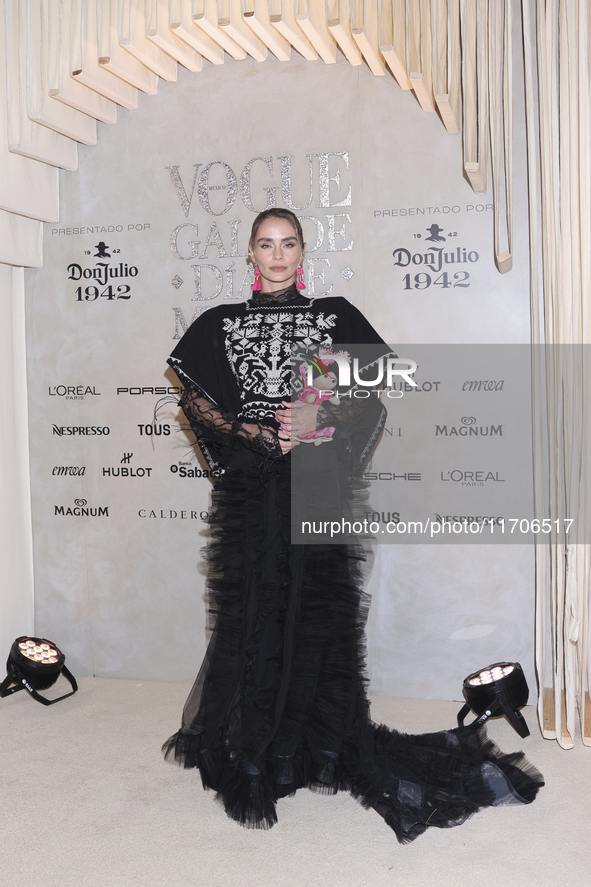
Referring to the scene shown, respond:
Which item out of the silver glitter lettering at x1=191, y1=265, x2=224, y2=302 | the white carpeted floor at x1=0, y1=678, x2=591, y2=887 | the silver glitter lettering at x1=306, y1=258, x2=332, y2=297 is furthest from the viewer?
the silver glitter lettering at x1=191, y1=265, x2=224, y2=302

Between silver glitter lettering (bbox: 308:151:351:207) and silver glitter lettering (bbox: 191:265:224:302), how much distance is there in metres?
0.56

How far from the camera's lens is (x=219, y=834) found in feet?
7.38

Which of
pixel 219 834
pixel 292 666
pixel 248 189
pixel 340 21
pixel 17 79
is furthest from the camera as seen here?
pixel 248 189

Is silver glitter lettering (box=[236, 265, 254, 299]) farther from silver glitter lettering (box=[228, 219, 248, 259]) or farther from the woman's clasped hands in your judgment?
the woman's clasped hands

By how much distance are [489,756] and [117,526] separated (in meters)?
1.96

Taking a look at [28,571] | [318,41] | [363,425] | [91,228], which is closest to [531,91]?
[318,41]

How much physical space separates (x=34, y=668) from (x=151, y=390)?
1326 mm

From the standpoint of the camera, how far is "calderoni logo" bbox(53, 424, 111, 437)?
141 inches

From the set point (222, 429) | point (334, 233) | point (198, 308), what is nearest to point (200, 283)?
point (198, 308)

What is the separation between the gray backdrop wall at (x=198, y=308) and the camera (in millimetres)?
3211

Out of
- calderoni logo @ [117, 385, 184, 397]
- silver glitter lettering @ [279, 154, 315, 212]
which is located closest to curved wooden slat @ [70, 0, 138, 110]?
silver glitter lettering @ [279, 154, 315, 212]

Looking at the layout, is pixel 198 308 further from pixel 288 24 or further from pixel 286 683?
pixel 286 683

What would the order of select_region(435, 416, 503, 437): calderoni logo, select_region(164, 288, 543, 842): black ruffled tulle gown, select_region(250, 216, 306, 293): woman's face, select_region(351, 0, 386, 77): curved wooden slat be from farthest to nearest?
1. select_region(435, 416, 503, 437): calderoni logo
2. select_region(351, 0, 386, 77): curved wooden slat
3. select_region(250, 216, 306, 293): woman's face
4. select_region(164, 288, 543, 842): black ruffled tulle gown

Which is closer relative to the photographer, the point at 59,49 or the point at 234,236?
the point at 59,49
